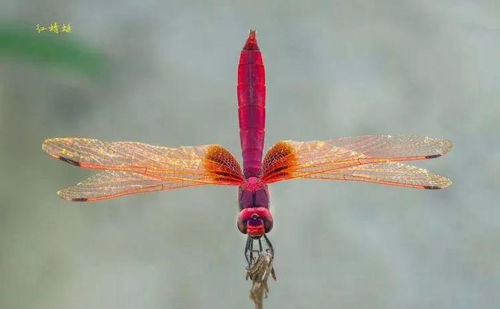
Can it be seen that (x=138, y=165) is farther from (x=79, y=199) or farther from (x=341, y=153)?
(x=341, y=153)

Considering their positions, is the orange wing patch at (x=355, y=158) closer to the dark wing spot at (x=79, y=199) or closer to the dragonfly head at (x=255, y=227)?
the dragonfly head at (x=255, y=227)

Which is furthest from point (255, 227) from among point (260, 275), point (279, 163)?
point (279, 163)

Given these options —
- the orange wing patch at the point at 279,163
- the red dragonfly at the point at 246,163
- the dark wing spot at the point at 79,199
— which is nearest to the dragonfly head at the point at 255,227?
the red dragonfly at the point at 246,163

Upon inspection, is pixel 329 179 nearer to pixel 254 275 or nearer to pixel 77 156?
pixel 254 275

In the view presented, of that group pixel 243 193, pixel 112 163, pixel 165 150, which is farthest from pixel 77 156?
pixel 243 193

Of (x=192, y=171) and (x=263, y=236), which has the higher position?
(x=192, y=171)

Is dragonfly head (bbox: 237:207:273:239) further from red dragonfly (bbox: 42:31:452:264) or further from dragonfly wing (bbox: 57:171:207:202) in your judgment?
dragonfly wing (bbox: 57:171:207:202)

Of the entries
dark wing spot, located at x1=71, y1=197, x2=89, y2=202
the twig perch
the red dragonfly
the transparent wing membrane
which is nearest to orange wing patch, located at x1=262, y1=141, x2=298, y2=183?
the red dragonfly
